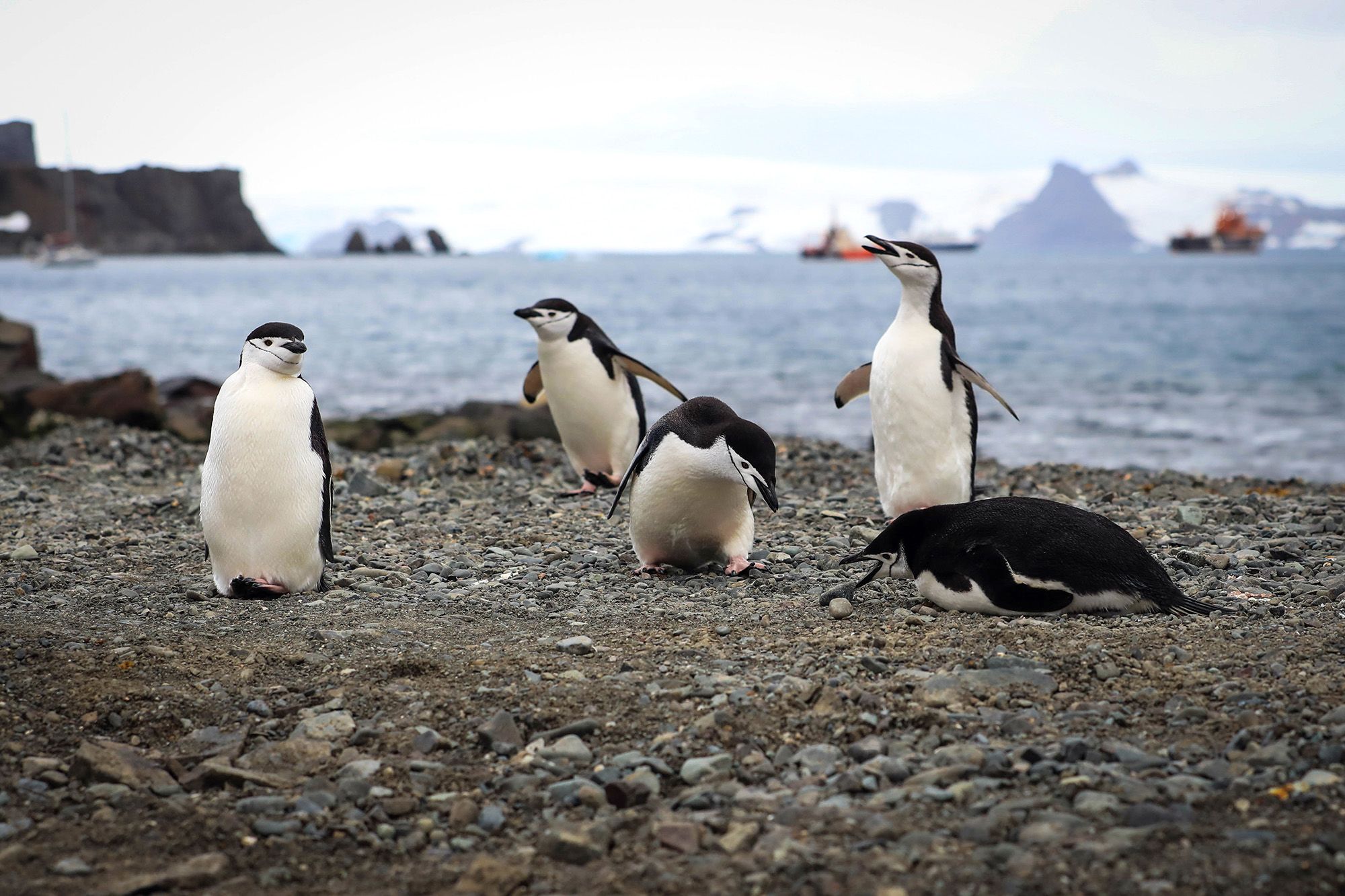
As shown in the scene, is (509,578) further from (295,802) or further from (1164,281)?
(1164,281)

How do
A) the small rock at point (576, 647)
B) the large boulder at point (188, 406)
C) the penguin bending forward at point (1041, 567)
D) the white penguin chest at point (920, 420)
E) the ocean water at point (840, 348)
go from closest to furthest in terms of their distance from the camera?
the small rock at point (576, 647), the penguin bending forward at point (1041, 567), the white penguin chest at point (920, 420), the large boulder at point (188, 406), the ocean water at point (840, 348)

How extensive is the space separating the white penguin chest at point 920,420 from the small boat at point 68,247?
11156cm

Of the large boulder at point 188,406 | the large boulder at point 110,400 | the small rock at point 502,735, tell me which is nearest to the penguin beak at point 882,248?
the small rock at point 502,735

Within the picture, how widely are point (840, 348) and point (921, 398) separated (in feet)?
74.1

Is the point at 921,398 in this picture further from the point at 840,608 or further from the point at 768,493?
the point at 840,608

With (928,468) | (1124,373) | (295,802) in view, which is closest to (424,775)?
(295,802)

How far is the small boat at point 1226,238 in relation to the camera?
325ft

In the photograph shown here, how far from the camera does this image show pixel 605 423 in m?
7.27

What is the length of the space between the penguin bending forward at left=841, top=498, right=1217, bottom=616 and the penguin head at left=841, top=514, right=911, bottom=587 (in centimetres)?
15

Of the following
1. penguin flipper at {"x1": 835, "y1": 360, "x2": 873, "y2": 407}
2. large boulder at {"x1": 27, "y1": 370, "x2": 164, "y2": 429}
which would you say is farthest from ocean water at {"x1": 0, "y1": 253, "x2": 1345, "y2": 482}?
penguin flipper at {"x1": 835, "y1": 360, "x2": 873, "y2": 407}

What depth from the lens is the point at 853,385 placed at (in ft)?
20.8

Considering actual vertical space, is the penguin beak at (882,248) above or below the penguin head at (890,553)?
above

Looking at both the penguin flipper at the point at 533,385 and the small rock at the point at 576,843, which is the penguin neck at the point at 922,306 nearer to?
the penguin flipper at the point at 533,385

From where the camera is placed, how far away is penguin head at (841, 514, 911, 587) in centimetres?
423
